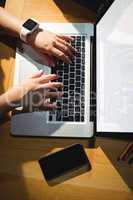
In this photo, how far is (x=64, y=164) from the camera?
97 cm

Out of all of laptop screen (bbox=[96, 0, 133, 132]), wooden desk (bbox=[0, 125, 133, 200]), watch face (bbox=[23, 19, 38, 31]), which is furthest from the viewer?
watch face (bbox=[23, 19, 38, 31])

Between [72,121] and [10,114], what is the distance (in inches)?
7.7

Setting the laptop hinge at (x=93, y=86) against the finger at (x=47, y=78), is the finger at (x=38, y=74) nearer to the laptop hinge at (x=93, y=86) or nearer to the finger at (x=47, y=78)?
the finger at (x=47, y=78)

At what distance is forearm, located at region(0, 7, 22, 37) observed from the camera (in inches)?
40.9

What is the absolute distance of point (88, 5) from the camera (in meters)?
1.05

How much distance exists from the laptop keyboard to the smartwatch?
0.43ft

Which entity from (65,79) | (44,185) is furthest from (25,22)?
(44,185)

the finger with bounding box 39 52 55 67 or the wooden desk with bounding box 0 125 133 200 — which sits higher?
the finger with bounding box 39 52 55 67

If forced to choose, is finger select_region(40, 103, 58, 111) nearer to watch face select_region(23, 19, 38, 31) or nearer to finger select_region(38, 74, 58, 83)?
finger select_region(38, 74, 58, 83)

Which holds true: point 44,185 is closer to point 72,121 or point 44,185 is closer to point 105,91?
point 72,121

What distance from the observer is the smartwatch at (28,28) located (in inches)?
40.6

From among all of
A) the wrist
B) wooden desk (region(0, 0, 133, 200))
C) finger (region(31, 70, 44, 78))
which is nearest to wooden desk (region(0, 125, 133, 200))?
wooden desk (region(0, 0, 133, 200))

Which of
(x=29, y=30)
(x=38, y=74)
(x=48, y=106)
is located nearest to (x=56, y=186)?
(x=48, y=106)

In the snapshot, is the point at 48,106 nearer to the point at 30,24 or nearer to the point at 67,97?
the point at 67,97
